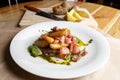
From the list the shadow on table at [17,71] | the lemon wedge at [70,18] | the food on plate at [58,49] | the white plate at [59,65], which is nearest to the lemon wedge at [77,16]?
the lemon wedge at [70,18]

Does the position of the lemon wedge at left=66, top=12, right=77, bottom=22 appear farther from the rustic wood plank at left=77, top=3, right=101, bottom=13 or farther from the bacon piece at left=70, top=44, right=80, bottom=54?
the bacon piece at left=70, top=44, right=80, bottom=54

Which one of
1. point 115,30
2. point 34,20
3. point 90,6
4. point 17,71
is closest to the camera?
point 17,71

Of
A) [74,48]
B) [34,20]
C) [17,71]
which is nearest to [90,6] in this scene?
[34,20]

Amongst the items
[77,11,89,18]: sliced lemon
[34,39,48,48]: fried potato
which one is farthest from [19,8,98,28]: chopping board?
[34,39,48,48]: fried potato

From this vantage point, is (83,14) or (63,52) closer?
(63,52)

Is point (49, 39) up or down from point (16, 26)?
up

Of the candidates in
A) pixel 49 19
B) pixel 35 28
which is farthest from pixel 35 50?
pixel 49 19

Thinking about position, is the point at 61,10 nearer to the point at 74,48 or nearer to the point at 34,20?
the point at 34,20
